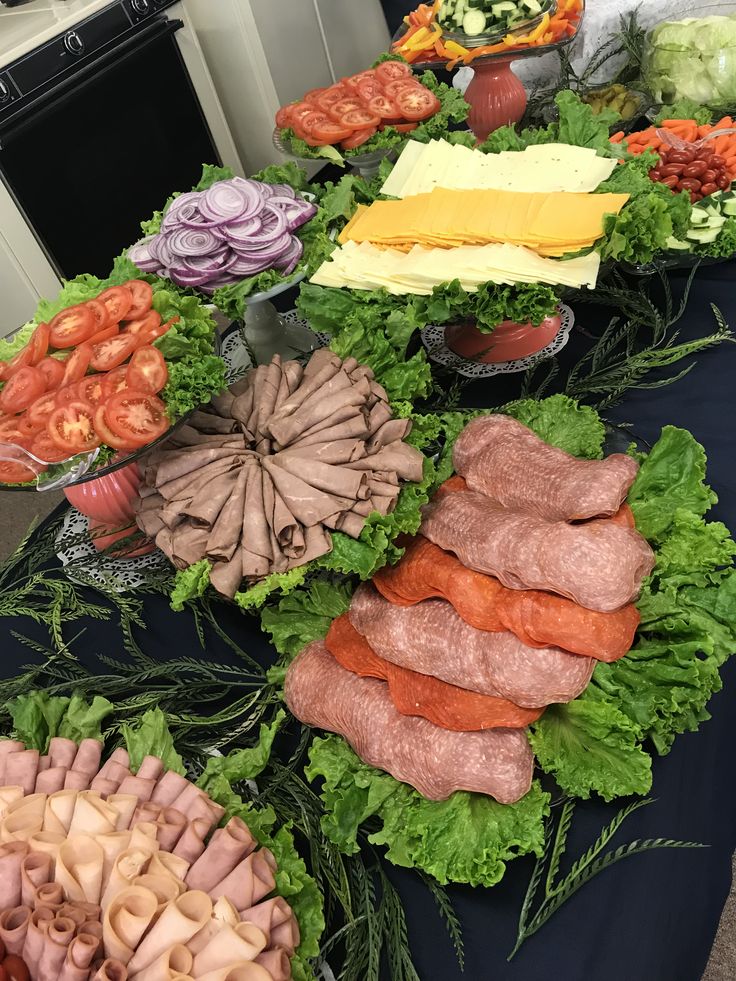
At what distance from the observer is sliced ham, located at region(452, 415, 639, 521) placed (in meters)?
1.10

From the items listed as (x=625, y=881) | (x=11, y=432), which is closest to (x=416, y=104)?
(x=11, y=432)

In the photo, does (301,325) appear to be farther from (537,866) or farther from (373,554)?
(537,866)

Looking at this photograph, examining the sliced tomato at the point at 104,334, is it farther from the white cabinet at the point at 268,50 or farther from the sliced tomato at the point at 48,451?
the white cabinet at the point at 268,50

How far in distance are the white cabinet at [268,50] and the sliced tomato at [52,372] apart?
3215mm

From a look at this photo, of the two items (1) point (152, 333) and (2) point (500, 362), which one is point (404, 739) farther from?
(2) point (500, 362)

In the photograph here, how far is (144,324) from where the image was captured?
1.27 metres

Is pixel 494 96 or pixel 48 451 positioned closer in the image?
pixel 48 451

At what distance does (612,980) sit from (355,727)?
427 millimetres

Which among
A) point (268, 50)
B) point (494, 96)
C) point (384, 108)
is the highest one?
point (384, 108)

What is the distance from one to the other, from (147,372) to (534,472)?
0.62 metres

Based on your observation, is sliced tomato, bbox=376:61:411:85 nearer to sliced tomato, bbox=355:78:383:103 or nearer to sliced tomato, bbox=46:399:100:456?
sliced tomato, bbox=355:78:383:103

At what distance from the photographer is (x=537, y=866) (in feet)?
3.11

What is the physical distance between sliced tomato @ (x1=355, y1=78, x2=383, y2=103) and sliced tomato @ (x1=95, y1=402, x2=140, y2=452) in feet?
4.36

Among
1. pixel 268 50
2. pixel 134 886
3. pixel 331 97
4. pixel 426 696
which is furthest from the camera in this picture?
pixel 268 50
